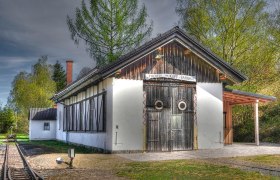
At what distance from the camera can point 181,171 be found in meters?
11.6

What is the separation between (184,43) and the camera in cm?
1973

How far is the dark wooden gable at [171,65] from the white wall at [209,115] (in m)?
0.54

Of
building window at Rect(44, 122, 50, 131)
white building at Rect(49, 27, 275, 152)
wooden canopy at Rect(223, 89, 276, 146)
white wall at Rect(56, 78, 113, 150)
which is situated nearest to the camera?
white building at Rect(49, 27, 275, 152)

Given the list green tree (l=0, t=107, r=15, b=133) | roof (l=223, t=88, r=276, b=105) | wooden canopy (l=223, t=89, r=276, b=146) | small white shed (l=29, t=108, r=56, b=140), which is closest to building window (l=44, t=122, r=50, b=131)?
small white shed (l=29, t=108, r=56, b=140)

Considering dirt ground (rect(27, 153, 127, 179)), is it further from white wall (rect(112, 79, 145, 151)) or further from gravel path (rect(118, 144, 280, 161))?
white wall (rect(112, 79, 145, 151))

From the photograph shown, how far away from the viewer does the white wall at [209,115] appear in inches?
798

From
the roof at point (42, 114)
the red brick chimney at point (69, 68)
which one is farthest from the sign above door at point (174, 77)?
the roof at point (42, 114)

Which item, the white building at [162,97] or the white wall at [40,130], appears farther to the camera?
the white wall at [40,130]

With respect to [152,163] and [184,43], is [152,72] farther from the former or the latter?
[152,163]

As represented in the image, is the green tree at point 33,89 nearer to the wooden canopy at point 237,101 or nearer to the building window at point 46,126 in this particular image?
the building window at point 46,126

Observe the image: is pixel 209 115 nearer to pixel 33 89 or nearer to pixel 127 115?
pixel 127 115

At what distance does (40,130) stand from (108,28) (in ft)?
53.7

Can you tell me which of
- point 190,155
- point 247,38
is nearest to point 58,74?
point 247,38

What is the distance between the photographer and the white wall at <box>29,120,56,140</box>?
43.8 m
